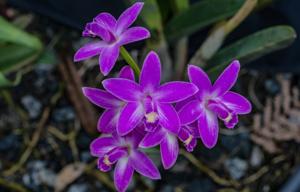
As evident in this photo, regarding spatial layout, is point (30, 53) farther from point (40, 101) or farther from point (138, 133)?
point (138, 133)

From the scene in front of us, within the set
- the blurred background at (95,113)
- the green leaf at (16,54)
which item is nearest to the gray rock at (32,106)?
the blurred background at (95,113)

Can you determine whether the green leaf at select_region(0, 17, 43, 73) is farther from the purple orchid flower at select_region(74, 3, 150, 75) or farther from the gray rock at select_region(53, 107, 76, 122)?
the purple orchid flower at select_region(74, 3, 150, 75)

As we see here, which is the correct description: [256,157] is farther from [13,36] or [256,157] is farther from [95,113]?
[13,36]

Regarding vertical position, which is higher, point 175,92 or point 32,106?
point 175,92

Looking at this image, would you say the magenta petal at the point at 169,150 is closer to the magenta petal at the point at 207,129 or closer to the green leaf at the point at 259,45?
the magenta petal at the point at 207,129

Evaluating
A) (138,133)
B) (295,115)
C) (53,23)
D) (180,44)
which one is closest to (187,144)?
(138,133)

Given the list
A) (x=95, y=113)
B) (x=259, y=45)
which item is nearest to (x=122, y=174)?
(x=259, y=45)
